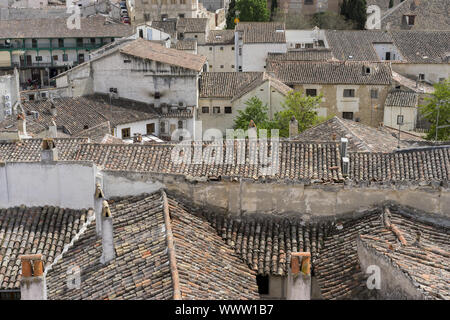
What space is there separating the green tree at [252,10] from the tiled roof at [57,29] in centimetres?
1208

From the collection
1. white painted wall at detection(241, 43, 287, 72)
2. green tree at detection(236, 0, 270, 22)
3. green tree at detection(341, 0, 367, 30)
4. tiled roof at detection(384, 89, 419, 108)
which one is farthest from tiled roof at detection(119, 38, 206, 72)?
green tree at detection(341, 0, 367, 30)

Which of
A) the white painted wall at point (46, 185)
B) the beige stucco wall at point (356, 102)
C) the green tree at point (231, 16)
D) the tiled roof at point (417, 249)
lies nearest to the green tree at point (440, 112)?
the beige stucco wall at point (356, 102)

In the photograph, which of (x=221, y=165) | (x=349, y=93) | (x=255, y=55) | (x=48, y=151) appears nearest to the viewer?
(x=48, y=151)

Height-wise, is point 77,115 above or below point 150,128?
above

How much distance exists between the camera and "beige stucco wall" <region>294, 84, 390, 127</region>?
47469mm

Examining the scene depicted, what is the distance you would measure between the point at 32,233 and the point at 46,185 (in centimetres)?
160

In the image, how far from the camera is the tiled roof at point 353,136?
94.7 feet

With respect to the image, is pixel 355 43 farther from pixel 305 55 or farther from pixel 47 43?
pixel 47 43

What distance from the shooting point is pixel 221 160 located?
2516 centimetres

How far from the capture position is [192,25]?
6338 centimetres

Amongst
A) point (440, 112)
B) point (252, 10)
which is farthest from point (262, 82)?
point (252, 10)
